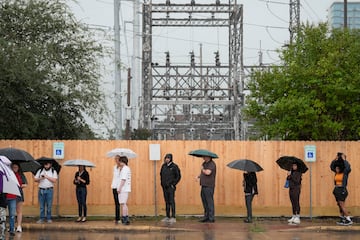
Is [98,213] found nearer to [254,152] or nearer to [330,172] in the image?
[254,152]

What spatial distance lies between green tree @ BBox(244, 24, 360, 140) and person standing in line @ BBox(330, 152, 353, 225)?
10.8ft

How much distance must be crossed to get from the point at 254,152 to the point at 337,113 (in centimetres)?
398

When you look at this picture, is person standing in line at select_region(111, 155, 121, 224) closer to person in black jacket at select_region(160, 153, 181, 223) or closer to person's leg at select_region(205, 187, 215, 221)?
person in black jacket at select_region(160, 153, 181, 223)

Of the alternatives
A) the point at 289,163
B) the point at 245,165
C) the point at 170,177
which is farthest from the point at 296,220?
the point at 170,177

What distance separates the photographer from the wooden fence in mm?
19375

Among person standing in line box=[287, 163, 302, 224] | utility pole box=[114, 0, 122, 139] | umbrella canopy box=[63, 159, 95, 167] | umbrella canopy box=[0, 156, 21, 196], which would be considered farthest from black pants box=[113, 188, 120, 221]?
utility pole box=[114, 0, 122, 139]

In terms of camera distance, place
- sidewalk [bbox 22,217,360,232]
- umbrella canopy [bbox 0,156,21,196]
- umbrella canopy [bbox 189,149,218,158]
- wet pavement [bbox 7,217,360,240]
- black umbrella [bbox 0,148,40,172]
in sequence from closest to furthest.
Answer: umbrella canopy [bbox 0,156,21,196]
wet pavement [bbox 7,217,360,240]
black umbrella [bbox 0,148,40,172]
sidewalk [bbox 22,217,360,232]
umbrella canopy [bbox 189,149,218,158]

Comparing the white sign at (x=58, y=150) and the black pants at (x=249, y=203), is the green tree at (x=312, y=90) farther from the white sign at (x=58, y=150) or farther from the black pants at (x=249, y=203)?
the white sign at (x=58, y=150)

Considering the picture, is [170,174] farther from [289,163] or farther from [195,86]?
[195,86]

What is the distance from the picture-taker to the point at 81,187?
59.2 feet

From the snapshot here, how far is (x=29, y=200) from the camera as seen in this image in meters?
19.3

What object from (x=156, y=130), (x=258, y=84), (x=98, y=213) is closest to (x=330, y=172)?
(x=258, y=84)

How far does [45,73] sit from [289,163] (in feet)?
28.5

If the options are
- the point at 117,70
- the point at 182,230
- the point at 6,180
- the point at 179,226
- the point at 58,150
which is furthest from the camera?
the point at 117,70
